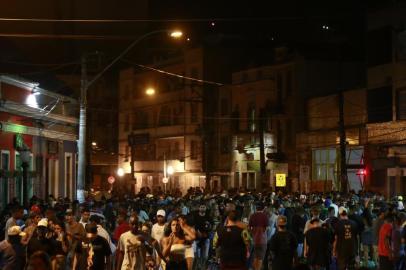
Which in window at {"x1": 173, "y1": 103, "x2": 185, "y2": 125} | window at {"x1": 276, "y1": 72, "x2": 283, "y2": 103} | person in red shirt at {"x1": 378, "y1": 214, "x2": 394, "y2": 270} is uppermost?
window at {"x1": 276, "y1": 72, "x2": 283, "y2": 103}

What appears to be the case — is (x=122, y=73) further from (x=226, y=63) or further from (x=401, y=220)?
(x=401, y=220)

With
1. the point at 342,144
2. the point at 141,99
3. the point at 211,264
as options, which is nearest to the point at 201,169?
the point at 141,99

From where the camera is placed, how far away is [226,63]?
70625mm

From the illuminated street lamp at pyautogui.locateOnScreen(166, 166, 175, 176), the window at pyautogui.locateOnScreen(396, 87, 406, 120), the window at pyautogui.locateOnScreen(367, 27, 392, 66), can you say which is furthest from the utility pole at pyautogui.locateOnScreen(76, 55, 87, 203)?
the illuminated street lamp at pyautogui.locateOnScreen(166, 166, 175, 176)

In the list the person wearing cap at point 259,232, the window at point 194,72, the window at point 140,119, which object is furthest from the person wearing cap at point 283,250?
the window at point 140,119

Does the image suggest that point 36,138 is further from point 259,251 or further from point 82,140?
point 259,251

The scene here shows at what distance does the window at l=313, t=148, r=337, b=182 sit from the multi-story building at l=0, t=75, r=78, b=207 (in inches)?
658

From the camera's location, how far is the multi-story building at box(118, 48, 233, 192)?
69.8 meters

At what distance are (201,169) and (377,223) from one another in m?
51.2

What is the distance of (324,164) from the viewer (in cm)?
5228

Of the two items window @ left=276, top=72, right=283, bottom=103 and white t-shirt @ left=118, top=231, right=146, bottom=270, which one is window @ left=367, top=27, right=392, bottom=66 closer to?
window @ left=276, top=72, right=283, bottom=103

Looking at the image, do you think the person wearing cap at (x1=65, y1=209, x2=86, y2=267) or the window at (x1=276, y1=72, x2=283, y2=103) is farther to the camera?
the window at (x1=276, y1=72, x2=283, y2=103)

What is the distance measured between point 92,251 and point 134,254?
0.70 meters

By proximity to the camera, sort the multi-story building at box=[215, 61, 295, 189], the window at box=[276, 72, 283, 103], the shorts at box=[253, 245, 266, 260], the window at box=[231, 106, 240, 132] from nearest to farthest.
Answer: the shorts at box=[253, 245, 266, 260]
the multi-story building at box=[215, 61, 295, 189]
the window at box=[276, 72, 283, 103]
the window at box=[231, 106, 240, 132]
